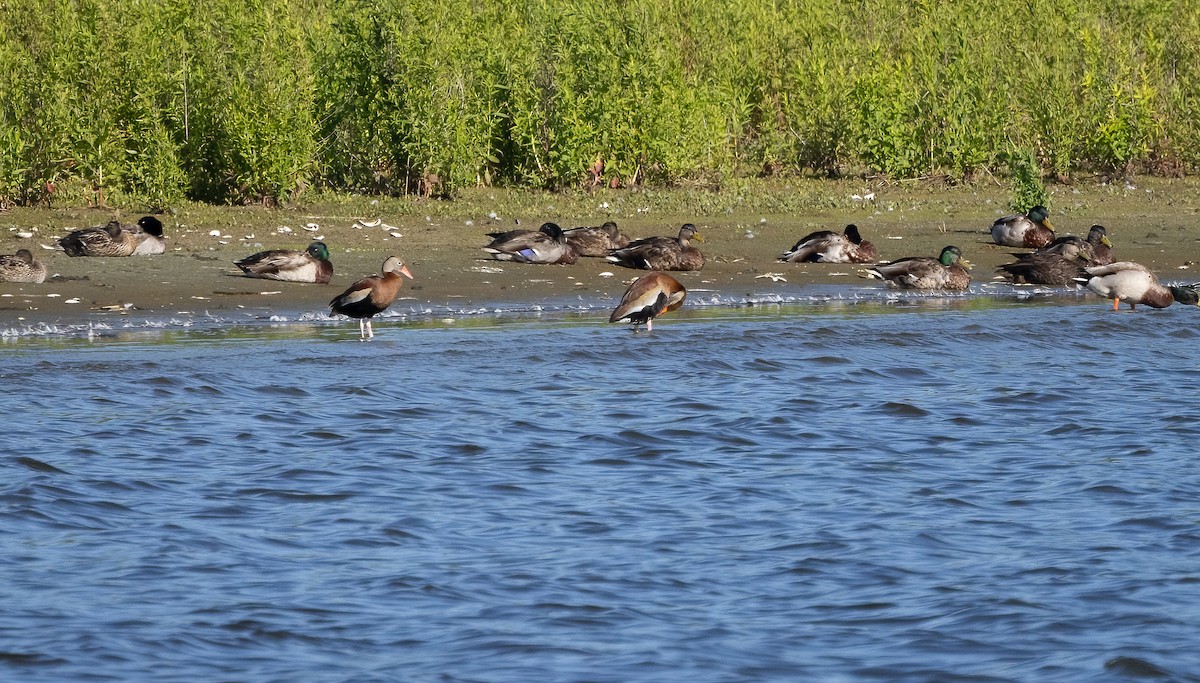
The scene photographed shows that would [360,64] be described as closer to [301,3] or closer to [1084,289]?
[301,3]

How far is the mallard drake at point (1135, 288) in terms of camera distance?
15250 mm

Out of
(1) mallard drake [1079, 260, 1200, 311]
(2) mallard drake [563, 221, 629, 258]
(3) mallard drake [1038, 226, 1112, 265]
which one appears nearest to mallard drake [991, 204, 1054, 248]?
(3) mallard drake [1038, 226, 1112, 265]

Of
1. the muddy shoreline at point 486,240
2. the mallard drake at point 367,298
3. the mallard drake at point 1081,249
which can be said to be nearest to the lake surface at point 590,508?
the mallard drake at point 367,298

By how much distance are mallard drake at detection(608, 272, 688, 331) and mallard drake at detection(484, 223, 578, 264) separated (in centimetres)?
329

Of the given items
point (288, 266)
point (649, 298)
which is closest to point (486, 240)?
point (288, 266)

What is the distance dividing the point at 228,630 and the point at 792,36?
19138mm

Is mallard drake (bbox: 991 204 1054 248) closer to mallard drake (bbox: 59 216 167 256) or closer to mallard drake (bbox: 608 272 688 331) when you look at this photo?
mallard drake (bbox: 608 272 688 331)

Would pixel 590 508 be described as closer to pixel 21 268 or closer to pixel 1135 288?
pixel 21 268

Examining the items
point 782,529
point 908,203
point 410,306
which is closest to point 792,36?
point 908,203

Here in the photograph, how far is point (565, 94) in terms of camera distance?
65.7ft

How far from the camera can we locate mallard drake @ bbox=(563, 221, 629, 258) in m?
17.3

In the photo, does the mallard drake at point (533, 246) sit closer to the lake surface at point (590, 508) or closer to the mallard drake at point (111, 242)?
the lake surface at point (590, 508)

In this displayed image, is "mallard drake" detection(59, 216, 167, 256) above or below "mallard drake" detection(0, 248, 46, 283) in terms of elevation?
above

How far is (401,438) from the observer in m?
9.55
